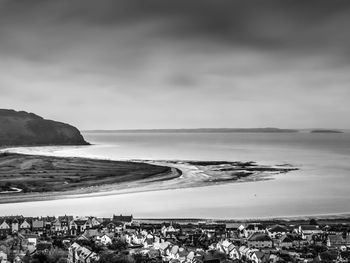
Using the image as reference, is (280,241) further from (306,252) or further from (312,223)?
(312,223)

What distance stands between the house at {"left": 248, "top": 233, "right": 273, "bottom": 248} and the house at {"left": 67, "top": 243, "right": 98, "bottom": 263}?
1027 centimetres

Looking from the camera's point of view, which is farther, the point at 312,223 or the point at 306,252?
the point at 312,223

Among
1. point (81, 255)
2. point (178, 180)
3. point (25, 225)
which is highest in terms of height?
point (178, 180)

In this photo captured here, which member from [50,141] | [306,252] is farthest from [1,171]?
[50,141]

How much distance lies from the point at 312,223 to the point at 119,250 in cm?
1717

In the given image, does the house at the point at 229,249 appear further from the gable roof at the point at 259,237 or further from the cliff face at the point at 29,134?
the cliff face at the point at 29,134

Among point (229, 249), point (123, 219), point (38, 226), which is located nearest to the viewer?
point (229, 249)

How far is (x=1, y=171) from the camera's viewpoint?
263 ft

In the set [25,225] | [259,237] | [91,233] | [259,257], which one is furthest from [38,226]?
[259,257]

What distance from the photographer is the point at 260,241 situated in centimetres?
3334

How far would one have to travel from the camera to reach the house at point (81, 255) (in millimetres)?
27750

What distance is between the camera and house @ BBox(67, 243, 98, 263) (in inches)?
1093

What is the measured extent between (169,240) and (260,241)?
18.9ft

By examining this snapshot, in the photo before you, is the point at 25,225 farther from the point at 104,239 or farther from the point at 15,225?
the point at 104,239
